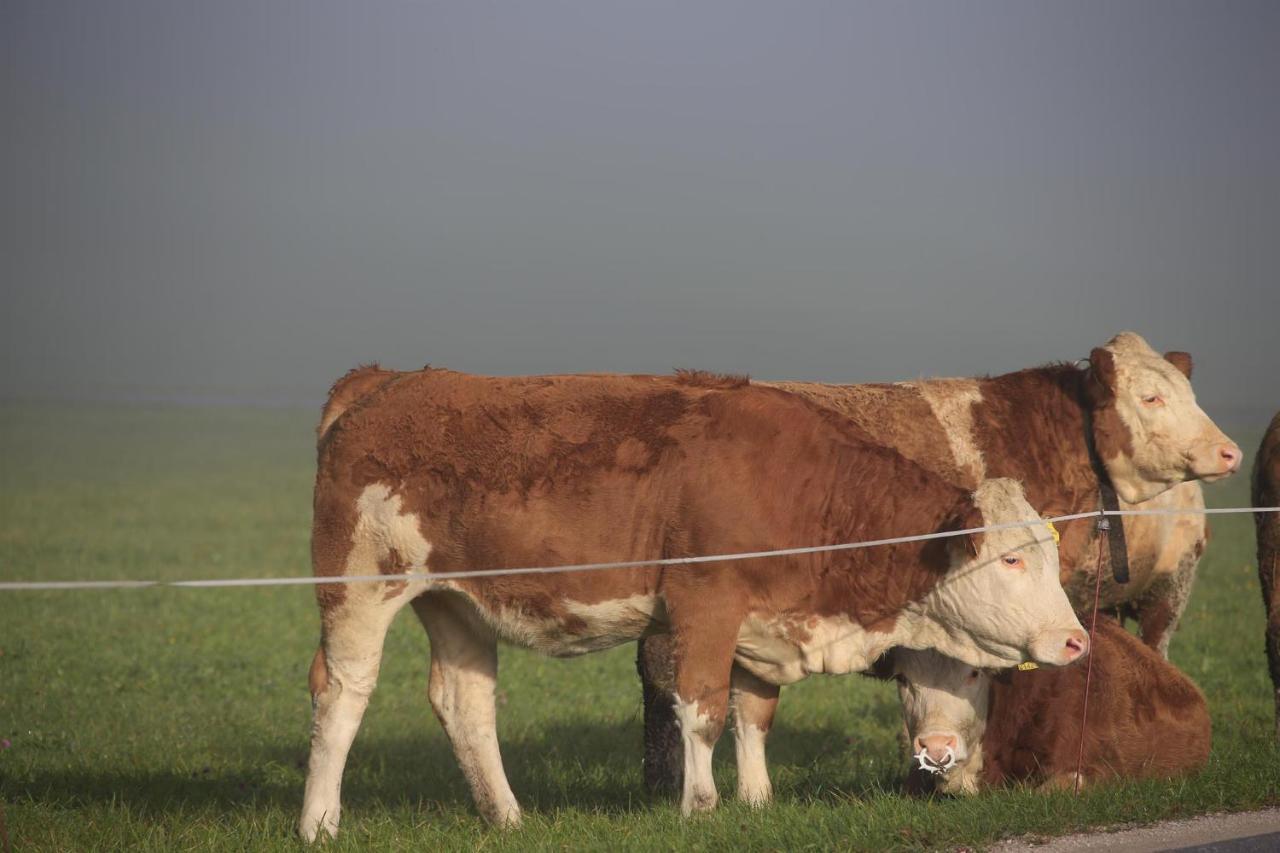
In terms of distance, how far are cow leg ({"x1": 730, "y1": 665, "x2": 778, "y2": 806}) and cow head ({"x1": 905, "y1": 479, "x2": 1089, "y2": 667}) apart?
127 cm

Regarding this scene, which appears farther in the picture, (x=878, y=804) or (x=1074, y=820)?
(x=878, y=804)

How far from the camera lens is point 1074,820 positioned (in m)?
7.31

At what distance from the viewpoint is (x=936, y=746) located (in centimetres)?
812

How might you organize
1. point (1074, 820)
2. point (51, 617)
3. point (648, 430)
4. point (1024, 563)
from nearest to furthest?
point (1074, 820) → point (1024, 563) → point (648, 430) → point (51, 617)

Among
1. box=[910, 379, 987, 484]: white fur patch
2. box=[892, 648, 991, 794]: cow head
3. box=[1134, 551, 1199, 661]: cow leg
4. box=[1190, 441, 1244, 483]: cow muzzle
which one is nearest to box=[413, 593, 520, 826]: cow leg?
box=[892, 648, 991, 794]: cow head

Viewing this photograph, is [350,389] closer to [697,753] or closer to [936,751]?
[697,753]

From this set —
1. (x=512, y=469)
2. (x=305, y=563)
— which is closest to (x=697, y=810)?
(x=512, y=469)

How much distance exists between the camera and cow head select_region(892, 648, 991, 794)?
→ 8.35 meters

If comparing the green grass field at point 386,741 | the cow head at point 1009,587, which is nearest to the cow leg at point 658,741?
the green grass field at point 386,741

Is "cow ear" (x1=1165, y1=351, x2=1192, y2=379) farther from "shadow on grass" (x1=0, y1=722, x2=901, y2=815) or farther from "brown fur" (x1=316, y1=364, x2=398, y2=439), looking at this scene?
"brown fur" (x1=316, y1=364, x2=398, y2=439)

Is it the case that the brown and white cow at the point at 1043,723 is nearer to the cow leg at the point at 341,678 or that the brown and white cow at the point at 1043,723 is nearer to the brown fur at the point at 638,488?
the brown fur at the point at 638,488

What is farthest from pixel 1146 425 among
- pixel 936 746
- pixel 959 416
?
pixel 936 746

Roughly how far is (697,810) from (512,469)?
6.95 feet

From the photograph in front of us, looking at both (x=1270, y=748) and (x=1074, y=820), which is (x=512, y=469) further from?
(x=1270, y=748)
